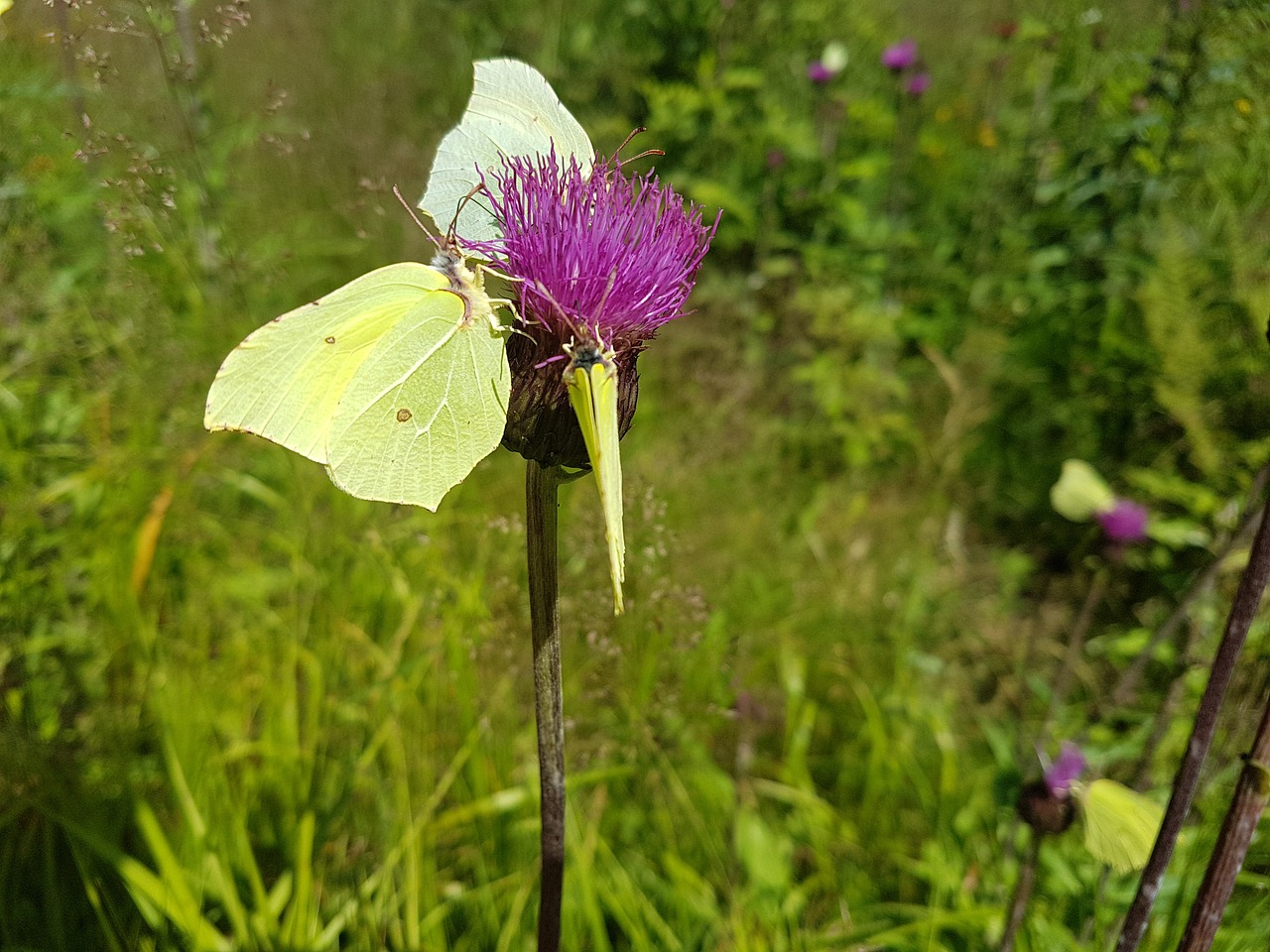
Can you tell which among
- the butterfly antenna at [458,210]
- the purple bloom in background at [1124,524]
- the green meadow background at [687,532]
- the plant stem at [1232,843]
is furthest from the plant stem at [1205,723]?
the purple bloom in background at [1124,524]

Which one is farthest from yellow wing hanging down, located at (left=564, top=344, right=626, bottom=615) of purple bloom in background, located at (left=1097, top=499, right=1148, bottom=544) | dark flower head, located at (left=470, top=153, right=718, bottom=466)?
purple bloom in background, located at (left=1097, top=499, right=1148, bottom=544)

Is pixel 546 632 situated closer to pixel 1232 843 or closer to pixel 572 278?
pixel 572 278

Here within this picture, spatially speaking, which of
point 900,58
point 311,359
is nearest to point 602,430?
point 311,359

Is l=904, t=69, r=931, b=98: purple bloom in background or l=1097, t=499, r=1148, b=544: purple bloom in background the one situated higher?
l=904, t=69, r=931, b=98: purple bloom in background

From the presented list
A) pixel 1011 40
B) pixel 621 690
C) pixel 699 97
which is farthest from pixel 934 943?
pixel 1011 40

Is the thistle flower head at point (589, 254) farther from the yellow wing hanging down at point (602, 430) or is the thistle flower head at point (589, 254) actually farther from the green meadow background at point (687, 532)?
the green meadow background at point (687, 532)

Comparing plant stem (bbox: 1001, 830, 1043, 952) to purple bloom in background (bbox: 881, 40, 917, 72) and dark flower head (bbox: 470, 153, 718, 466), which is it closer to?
dark flower head (bbox: 470, 153, 718, 466)
